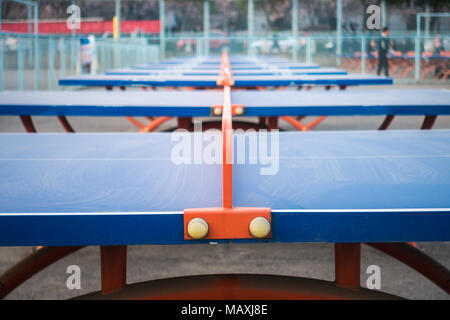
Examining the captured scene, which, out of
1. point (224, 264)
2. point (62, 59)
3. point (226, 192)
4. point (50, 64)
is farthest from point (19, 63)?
point (226, 192)

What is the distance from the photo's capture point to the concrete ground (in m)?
2.66

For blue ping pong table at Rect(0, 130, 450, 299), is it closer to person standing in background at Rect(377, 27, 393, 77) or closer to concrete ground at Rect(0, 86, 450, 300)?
concrete ground at Rect(0, 86, 450, 300)

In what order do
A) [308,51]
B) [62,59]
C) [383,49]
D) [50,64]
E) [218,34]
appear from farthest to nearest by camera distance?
[218,34] → [308,51] → [383,49] → [62,59] → [50,64]

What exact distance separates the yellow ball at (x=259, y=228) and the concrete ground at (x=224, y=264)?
1.69 metres

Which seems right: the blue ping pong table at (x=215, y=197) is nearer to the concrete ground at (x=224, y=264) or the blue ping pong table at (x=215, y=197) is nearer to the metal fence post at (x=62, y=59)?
the concrete ground at (x=224, y=264)

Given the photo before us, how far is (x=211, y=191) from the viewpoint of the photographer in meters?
1.25

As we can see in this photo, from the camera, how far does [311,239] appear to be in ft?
3.53

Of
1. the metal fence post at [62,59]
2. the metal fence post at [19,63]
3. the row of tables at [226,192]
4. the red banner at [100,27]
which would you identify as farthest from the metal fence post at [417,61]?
the row of tables at [226,192]

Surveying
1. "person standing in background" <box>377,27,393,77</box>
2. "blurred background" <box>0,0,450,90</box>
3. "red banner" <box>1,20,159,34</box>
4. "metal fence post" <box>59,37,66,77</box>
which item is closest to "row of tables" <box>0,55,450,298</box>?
"blurred background" <box>0,0,450,90</box>

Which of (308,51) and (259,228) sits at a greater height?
(308,51)

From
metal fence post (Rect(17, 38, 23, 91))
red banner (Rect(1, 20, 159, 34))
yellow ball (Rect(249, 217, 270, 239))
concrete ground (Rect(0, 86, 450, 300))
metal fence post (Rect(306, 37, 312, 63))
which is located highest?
red banner (Rect(1, 20, 159, 34))

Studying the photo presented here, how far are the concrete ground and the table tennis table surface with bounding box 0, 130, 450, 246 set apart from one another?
1.02m

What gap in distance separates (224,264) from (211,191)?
1.84 meters

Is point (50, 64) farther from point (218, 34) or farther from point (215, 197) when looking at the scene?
point (218, 34)
